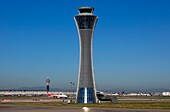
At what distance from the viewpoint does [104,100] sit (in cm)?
15038

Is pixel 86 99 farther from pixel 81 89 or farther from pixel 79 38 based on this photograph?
pixel 79 38

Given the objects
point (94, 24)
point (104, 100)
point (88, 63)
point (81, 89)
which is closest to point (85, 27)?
point (94, 24)

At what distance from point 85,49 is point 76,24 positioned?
10.1 m

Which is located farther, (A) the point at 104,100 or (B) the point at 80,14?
(A) the point at 104,100

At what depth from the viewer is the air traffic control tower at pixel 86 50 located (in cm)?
12912

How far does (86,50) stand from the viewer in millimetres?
130000

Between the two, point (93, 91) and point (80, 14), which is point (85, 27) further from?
point (93, 91)

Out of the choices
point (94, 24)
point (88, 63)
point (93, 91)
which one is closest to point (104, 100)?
point (93, 91)

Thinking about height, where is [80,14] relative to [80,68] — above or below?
above

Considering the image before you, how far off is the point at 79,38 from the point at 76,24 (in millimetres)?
5487

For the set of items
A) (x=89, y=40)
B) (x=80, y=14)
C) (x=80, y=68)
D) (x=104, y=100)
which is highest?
(x=80, y=14)

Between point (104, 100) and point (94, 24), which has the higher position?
point (94, 24)

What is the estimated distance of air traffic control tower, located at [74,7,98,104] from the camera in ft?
424

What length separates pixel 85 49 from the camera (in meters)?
130
